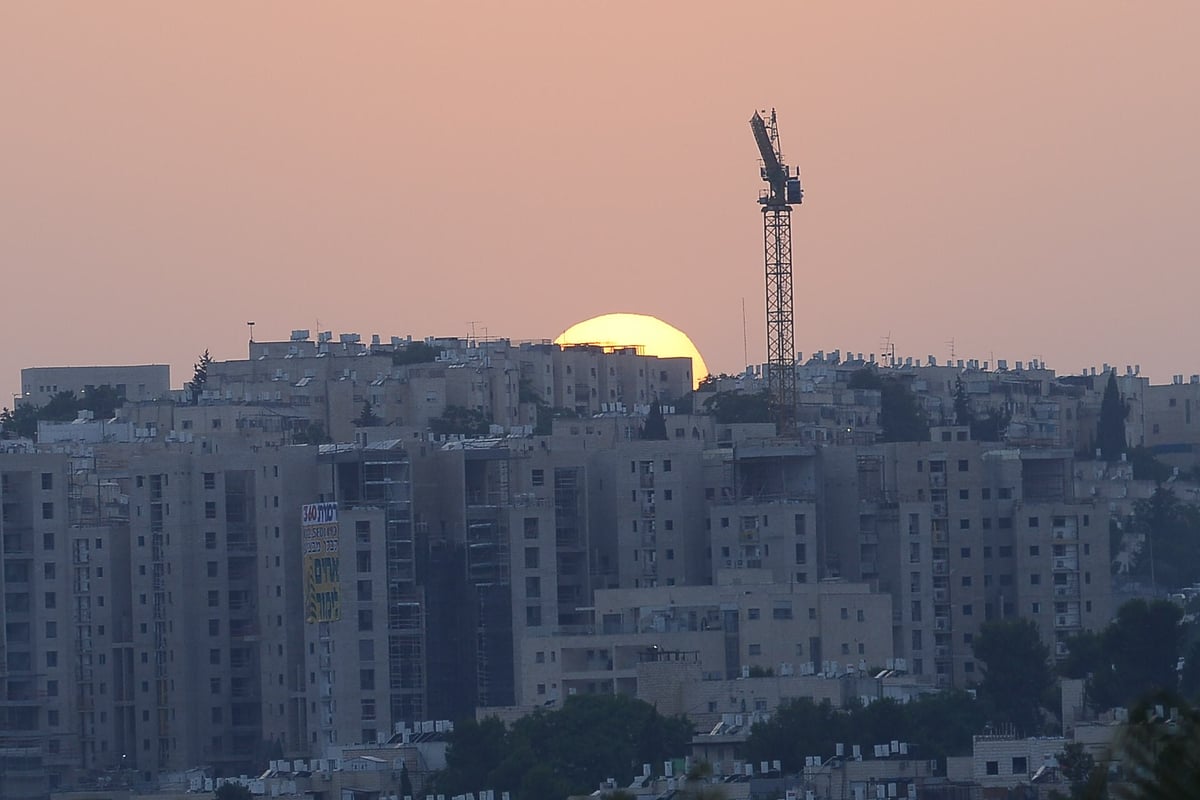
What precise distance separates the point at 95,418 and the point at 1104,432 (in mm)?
40603

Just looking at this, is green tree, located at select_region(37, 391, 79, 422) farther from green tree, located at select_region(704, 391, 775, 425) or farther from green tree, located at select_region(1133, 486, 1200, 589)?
green tree, located at select_region(1133, 486, 1200, 589)

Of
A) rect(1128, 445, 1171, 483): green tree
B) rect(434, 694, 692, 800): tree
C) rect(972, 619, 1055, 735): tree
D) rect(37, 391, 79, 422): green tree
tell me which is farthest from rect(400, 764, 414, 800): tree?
rect(1128, 445, 1171, 483): green tree

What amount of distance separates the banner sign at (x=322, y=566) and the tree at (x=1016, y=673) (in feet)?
51.6

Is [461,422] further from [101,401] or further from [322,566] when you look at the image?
[322,566]

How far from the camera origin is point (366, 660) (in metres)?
76.6

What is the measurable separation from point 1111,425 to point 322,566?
57365mm

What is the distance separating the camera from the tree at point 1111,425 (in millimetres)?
125125

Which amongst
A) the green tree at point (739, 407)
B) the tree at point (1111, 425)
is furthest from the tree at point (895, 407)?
the tree at point (1111, 425)

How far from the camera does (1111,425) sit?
416ft

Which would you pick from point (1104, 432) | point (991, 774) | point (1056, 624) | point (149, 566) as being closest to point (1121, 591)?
point (1056, 624)

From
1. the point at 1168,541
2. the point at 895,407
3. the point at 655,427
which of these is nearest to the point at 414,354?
the point at 895,407

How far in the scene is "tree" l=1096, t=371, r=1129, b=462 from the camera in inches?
4926

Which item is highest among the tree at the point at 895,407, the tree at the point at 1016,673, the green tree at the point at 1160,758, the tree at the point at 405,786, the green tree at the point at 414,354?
the green tree at the point at 414,354

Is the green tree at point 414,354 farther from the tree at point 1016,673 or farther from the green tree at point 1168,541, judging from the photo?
the tree at point 1016,673
